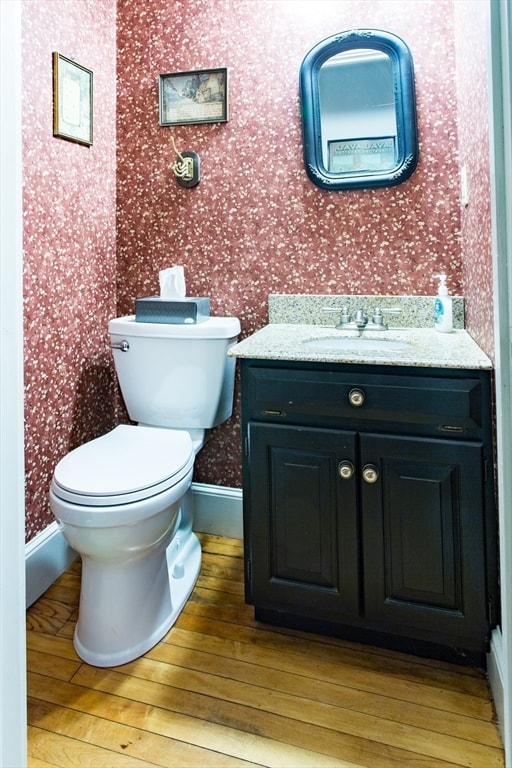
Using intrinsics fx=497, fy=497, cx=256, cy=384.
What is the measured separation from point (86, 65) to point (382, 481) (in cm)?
185

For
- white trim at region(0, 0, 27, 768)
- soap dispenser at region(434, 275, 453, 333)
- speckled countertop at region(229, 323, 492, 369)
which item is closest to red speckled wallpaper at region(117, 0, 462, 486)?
soap dispenser at region(434, 275, 453, 333)

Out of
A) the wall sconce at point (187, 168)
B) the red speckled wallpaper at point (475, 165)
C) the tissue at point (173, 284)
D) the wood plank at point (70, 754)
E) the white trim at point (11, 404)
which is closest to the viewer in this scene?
the white trim at point (11, 404)

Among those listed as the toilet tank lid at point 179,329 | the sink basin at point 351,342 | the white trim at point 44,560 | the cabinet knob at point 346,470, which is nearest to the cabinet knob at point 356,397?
the cabinet knob at point 346,470

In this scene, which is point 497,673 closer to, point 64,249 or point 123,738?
point 123,738

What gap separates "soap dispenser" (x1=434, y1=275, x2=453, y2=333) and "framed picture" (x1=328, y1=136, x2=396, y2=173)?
47 cm

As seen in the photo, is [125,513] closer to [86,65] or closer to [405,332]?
[405,332]

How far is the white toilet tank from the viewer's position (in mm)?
1759

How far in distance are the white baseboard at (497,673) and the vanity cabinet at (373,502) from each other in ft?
0.10

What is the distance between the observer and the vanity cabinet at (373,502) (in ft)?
4.21

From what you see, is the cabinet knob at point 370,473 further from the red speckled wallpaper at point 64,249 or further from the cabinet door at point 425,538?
the red speckled wallpaper at point 64,249

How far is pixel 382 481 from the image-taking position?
4.42 feet

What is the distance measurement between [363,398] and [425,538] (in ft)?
1.33

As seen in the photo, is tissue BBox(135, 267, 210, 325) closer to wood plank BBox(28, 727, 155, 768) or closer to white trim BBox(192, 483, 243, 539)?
white trim BBox(192, 483, 243, 539)

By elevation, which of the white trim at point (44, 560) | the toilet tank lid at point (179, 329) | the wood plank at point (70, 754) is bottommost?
the wood plank at point (70, 754)
